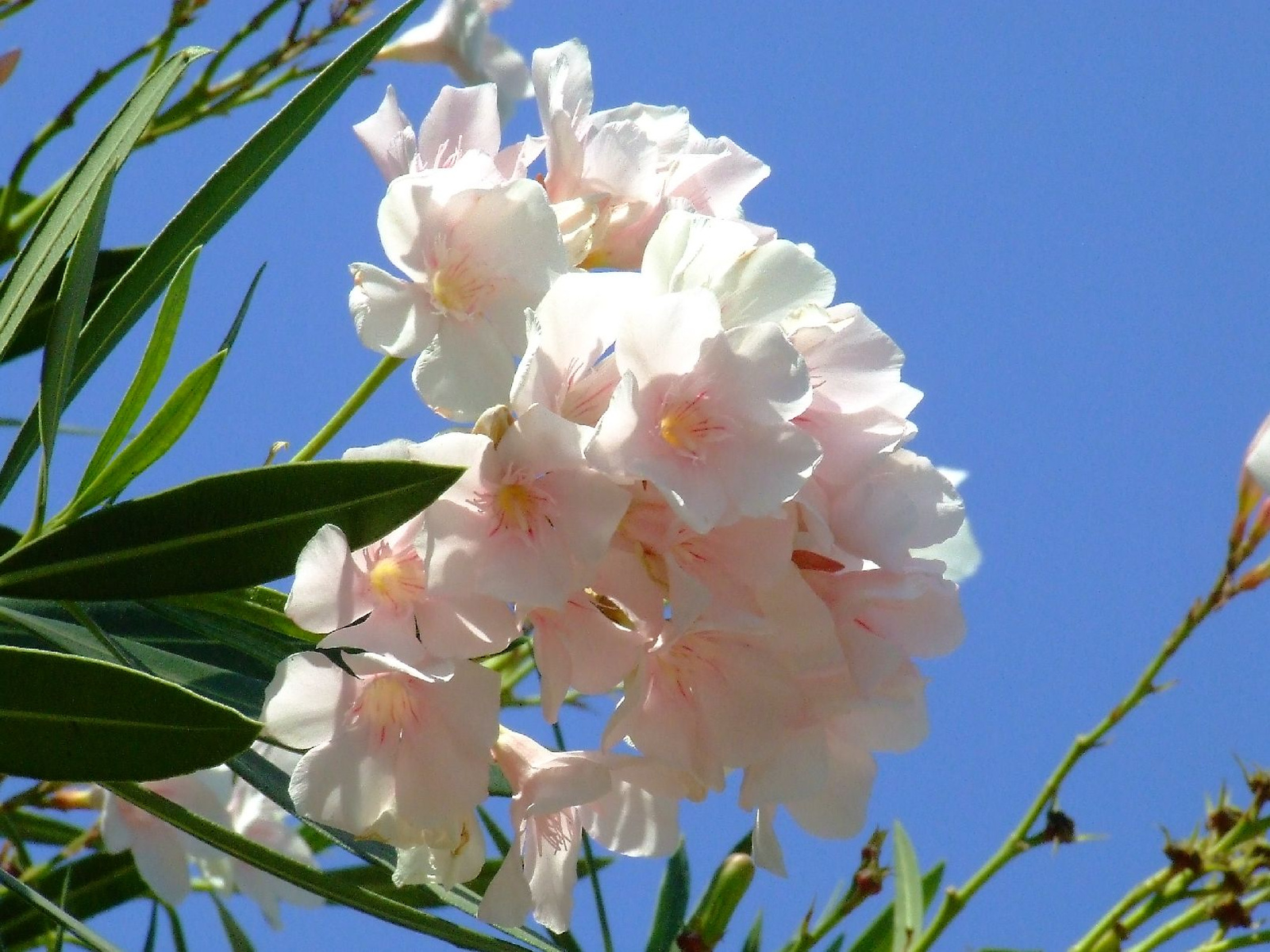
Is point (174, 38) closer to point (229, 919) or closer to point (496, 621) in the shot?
point (229, 919)

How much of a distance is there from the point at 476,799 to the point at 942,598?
0.31 m

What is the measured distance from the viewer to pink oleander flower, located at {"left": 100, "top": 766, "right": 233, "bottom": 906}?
1.45 metres

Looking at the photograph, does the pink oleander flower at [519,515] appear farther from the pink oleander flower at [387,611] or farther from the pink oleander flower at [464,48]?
the pink oleander flower at [464,48]

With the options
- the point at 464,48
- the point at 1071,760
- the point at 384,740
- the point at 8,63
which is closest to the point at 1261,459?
the point at 1071,760

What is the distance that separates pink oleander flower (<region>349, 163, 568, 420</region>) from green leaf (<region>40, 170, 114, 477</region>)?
0.51ft

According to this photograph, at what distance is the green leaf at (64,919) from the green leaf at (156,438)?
0.25 meters

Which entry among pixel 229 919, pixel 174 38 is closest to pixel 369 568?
pixel 229 919

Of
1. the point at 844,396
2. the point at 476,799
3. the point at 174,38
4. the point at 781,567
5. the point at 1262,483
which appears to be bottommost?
the point at 476,799

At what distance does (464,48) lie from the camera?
227 cm

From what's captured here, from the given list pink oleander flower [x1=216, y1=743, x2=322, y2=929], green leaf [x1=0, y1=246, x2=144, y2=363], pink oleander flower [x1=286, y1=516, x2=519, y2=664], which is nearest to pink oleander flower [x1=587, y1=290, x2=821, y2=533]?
pink oleander flower [x1=286, y1=516, x2=519, y2=664]

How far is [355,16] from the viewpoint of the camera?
170 cm

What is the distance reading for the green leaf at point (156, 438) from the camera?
0.83 m

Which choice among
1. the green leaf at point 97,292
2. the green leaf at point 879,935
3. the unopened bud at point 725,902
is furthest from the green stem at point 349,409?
the green leaf at point 879,935

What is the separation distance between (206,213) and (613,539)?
42 centimetres
